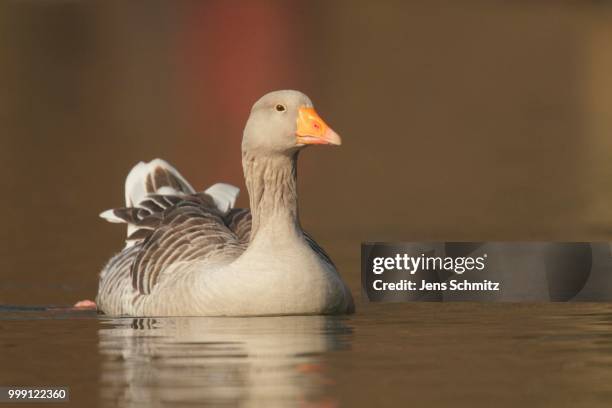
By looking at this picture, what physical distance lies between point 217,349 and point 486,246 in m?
5.00

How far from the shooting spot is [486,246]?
750 inches

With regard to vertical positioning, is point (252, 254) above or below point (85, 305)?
above

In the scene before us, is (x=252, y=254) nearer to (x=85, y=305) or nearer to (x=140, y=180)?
(x=85, y=305)

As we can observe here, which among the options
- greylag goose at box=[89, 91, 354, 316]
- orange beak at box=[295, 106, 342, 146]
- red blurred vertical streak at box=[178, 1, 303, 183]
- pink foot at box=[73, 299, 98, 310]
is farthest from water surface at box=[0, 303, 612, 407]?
red blurred vertical streak at box=[178, 1, 303, 183]

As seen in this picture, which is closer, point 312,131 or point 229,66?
point 312,131

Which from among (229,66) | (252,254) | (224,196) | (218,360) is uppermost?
(229,66)

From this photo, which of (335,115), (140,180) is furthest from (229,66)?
(140,180)

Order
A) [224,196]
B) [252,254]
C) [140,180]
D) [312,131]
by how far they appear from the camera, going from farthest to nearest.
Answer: [140,180] < [224,196] < [312,131] < [252,254]

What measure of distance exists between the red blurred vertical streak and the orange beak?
15.9 m

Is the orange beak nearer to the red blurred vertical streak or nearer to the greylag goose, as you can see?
the greylag goose

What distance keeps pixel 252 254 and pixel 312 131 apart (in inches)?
45.8

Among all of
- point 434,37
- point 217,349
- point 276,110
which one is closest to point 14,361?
point 217,349

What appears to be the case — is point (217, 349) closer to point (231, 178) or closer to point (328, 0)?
point (231, 178)

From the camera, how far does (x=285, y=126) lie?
17000mm
